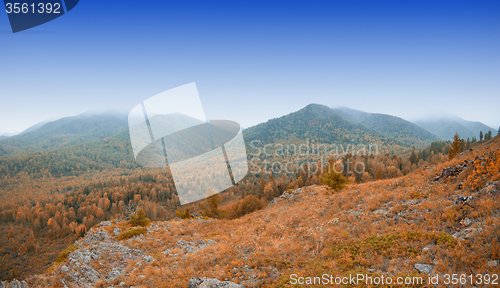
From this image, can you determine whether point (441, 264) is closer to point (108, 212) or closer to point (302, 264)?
point (302, 264)

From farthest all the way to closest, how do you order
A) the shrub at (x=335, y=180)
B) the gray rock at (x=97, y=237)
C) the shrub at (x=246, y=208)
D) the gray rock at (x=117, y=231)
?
1. the shrub at (x=246, y=208)
2. the shrub at (x=335, y=180)
3. the gray rock at (x=117, y=231)
4. the gray rock at (x=97, y=237)

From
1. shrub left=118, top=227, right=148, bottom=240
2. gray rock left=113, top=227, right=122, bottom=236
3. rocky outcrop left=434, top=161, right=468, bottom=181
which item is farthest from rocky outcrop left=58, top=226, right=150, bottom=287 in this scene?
rocky outcrop left=434, top=161, right=468, bottom=181

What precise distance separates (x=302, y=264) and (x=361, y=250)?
356cm

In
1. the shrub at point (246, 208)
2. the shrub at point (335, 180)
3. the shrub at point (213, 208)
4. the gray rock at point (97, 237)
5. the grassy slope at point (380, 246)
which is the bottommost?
the shrub at point (246, 208)

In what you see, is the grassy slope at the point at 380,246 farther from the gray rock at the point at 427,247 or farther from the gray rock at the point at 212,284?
the gray rock at the point at 212,284

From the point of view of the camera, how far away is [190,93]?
1297 cm

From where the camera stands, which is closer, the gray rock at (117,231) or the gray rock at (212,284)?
the gray rock at (212,284)

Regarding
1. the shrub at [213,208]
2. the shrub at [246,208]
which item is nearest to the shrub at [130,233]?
the shrub at [213,208]

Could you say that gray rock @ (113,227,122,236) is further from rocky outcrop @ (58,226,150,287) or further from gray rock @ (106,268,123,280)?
gray rock @ (106,268,123,280)

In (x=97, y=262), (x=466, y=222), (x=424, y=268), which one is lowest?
(x=97, y=262)

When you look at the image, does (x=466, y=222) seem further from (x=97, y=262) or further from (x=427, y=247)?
(x=97, y=262)

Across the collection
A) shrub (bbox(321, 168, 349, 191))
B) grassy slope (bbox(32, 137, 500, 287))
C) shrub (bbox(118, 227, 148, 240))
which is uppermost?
grassy slope (bbox(32, 137, 500, 287))

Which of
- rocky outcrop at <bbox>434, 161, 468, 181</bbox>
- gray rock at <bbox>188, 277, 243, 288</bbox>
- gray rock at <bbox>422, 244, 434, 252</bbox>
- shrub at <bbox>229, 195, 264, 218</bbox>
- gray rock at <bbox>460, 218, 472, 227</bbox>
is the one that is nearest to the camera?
gray rock at <bbox>422, 244, 434, 252</bbox>

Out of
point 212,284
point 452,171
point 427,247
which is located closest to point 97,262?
point 212,284
